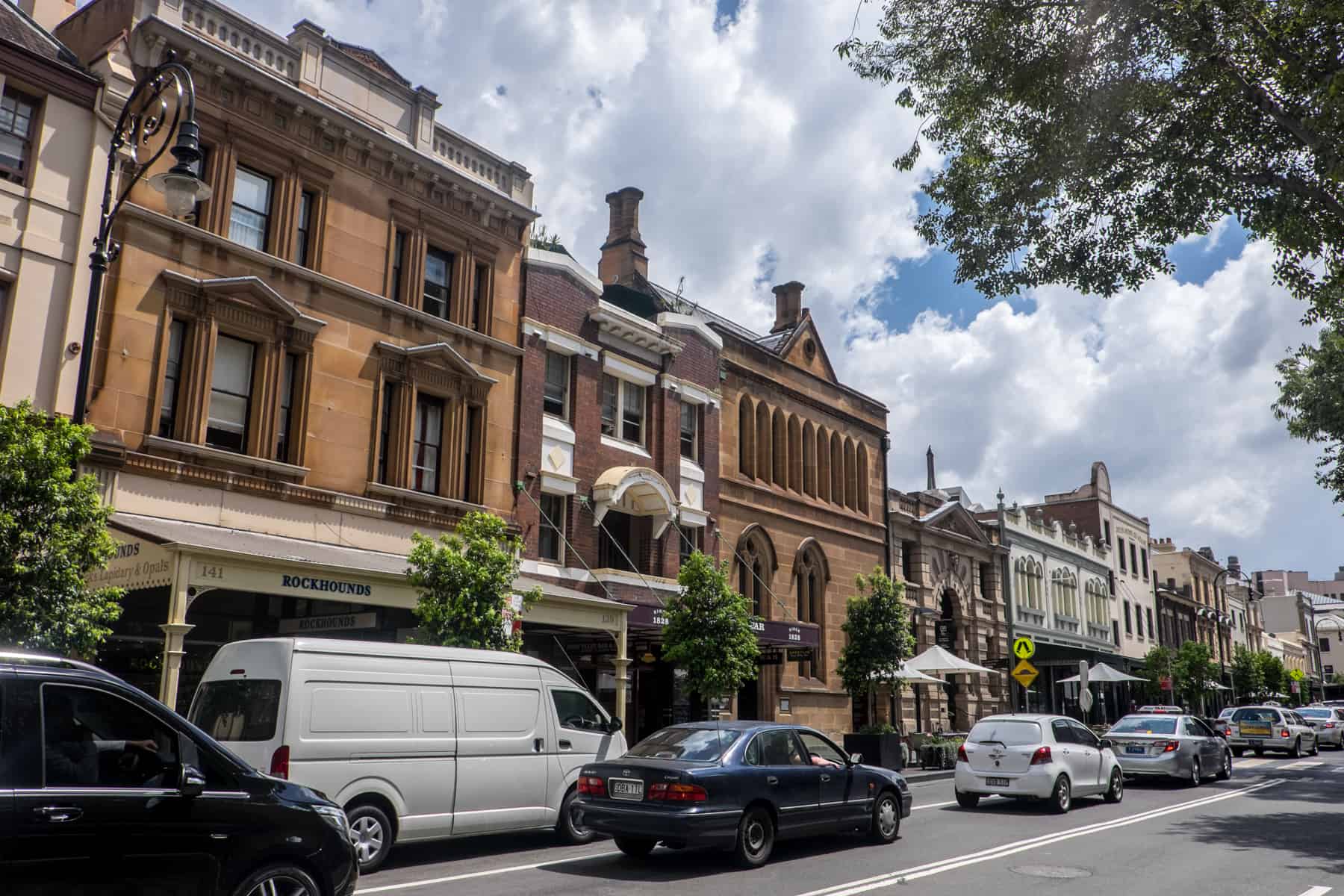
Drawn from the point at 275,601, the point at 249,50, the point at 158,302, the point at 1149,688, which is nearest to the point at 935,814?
the point at 275,601

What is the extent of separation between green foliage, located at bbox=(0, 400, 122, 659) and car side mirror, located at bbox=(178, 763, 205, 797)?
5.44 meters

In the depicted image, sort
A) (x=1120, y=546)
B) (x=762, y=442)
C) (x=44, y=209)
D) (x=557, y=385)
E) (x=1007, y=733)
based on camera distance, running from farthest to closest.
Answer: (x=1120, y=546) < (x=762, y=442) < (x=557, y=385) < (x=1007, y=733) < (x=44, y=209)

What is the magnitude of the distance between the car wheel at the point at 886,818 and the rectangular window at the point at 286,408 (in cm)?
1103

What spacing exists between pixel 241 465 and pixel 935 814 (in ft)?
39.6

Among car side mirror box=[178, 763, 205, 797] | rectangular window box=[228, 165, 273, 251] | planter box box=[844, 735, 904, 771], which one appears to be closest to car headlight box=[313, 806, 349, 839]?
car side mirror box=[178, 763, 205, 797]

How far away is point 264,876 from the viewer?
20.7ft

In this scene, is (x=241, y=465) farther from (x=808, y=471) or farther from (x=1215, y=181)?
(x=808, y=471)

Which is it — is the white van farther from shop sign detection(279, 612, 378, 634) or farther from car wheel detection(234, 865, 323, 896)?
shop sign detection(279, 612, 378, 634)

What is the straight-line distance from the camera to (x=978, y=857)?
11.4m

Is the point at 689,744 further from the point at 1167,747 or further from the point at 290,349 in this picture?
the point at 1167,747

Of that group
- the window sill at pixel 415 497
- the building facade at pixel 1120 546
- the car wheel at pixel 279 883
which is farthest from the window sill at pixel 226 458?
the building facade at pixel 1120 546

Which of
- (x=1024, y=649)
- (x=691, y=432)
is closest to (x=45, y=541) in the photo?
(x=691, y=432)

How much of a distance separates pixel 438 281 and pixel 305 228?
304 centimetres

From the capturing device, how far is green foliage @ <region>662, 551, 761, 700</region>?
68.4 feet
